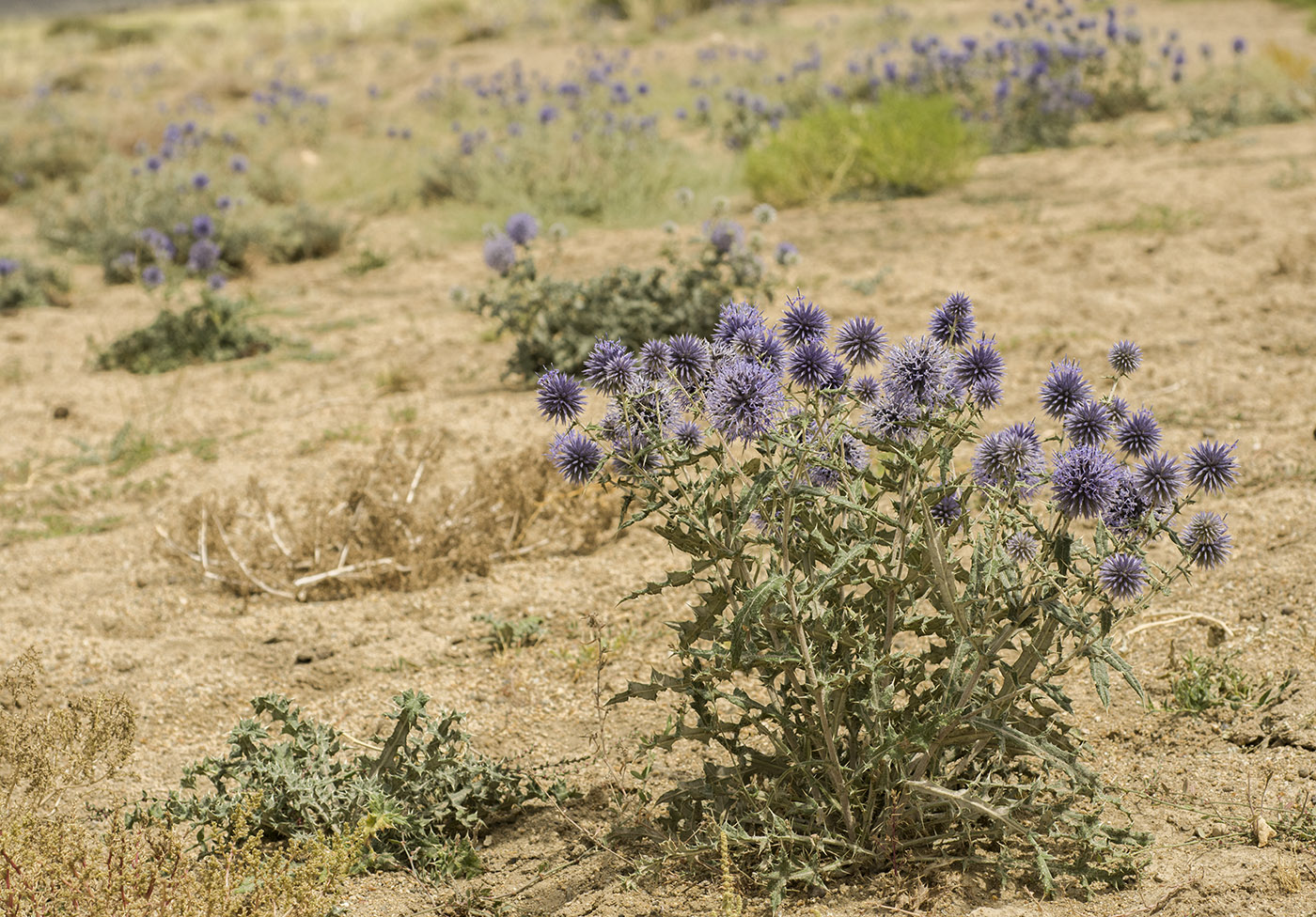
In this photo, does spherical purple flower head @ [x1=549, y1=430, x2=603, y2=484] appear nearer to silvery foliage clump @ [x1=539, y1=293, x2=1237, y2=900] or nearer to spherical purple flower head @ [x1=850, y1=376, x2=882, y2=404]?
silvery foliage clump @ [x1=539, y1=293, x2=1237, y2=900]

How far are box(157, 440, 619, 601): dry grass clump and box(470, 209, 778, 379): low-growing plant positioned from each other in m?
1.34

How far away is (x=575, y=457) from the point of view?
251 centimetres

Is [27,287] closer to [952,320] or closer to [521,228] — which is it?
[521,228]

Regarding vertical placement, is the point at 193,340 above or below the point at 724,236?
below

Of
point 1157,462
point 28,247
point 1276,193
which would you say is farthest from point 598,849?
point 28,247

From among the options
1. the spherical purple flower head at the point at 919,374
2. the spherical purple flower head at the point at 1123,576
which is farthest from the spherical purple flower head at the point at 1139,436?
the spherical purple flower head at the point at 919,374

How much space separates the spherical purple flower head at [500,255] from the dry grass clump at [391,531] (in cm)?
155

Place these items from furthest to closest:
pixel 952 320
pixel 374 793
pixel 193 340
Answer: pixel 193 340 → pixel 374 793 → pixel 952 320

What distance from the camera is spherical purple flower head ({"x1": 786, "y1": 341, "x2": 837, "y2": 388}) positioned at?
8.00 feet

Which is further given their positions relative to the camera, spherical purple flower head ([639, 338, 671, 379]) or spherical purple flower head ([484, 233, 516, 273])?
spherical purple flower head ([484, 233, 516, 273])

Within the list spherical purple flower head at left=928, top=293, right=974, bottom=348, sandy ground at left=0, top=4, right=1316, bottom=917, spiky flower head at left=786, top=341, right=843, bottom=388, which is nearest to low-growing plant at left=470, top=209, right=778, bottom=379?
sandy ground at left=0, top=4, right=1316, bottom=917

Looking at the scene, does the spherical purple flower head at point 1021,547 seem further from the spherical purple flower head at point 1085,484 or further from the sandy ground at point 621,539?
the sandy ground at point 621,539

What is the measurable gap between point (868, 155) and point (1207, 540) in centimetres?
753

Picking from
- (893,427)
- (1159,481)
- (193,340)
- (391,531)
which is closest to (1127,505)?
(1159,481)
